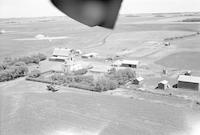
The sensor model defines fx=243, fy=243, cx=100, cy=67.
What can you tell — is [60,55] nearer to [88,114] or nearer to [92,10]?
[88,114]

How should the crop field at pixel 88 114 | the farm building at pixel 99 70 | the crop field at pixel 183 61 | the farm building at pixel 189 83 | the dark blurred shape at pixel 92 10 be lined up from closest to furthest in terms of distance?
the dark blurred shape at pixel 92 10 < the crop field at pixel 88 114 < the farm building at pixel 189 83 < the farm building at pixel 99 70 < the crop field at pixel 183 61

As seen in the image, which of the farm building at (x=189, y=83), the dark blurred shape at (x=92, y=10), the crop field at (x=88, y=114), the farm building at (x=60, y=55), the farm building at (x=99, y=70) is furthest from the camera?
the farm building at (x=60, y=55)

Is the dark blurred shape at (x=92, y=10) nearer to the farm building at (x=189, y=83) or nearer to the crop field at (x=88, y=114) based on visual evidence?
the crop field at (x=88, y=114)

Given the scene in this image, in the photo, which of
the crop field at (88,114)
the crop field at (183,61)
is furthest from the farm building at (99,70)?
the crop field at (183,61)

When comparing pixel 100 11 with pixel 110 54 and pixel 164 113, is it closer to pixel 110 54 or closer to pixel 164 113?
pixel 164 113

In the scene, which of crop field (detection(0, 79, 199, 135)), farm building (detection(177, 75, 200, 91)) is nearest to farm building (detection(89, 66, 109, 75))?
crop field (detection(0, 79, 199, 135))

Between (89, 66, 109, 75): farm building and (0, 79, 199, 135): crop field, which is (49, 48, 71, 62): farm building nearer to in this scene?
(89, 66, 109, 75): farm building

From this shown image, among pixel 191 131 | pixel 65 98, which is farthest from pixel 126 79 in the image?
pixel 191 131

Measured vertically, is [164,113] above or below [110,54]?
below
